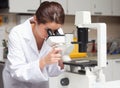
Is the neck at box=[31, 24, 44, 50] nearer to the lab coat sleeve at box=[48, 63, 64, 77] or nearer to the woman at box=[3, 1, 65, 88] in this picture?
the woman at box=[3, 1, 65, 88]

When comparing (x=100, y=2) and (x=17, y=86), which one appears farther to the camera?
(x=100, y=2)

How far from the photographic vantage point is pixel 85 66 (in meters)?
1.32

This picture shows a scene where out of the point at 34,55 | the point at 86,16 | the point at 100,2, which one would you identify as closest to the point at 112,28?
the point at 100,2

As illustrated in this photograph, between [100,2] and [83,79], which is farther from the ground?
[100,2]

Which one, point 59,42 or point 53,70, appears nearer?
point 59,42

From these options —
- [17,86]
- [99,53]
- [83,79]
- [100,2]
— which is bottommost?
[17,86]

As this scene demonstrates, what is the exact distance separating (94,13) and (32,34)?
2461mm

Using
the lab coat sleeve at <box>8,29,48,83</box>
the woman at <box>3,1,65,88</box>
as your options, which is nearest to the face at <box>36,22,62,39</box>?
the woman at <box>3,1,65,88</box>

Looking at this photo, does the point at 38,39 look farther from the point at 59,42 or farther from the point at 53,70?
the point at 59,42

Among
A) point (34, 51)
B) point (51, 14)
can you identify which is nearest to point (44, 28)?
point (51, 14)

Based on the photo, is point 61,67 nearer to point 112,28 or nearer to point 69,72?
point 69,72

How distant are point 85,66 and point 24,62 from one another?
41 centimetres

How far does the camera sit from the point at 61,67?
63.7 inches

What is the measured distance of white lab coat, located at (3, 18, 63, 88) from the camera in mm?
1443
